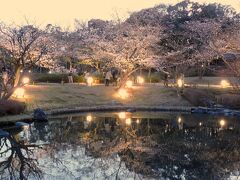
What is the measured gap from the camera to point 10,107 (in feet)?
78.8

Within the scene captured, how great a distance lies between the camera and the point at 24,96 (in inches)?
1155

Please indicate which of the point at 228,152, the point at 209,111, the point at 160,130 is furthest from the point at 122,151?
the point at 209,111

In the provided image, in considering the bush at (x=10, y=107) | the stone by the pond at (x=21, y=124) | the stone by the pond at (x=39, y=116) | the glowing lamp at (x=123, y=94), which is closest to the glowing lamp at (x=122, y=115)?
the glowing lamp at (x=123, y=94)

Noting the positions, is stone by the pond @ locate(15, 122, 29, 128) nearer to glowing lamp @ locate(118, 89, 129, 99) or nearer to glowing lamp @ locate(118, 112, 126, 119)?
glowing lamp @ locate(118, 112, 126, 119)

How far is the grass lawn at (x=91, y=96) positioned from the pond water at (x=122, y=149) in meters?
4.14

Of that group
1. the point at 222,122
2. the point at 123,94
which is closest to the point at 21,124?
the point at 222,122

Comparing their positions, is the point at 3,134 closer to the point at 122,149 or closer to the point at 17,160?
the point at 17,160

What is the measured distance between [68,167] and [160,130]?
949 cm

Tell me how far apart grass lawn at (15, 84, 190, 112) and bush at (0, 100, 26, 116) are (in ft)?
8.74

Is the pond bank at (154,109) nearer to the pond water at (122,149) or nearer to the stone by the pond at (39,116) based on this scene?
the pond water at (122,149)

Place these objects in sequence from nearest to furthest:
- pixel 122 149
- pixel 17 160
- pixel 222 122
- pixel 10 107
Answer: pixel 17 160, pixel 122 149, pixel 10 107, pixel 222 122

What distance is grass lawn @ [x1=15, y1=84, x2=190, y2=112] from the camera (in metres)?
29.7

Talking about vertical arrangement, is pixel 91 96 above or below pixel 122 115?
above

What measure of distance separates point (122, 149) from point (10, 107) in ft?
32.2
